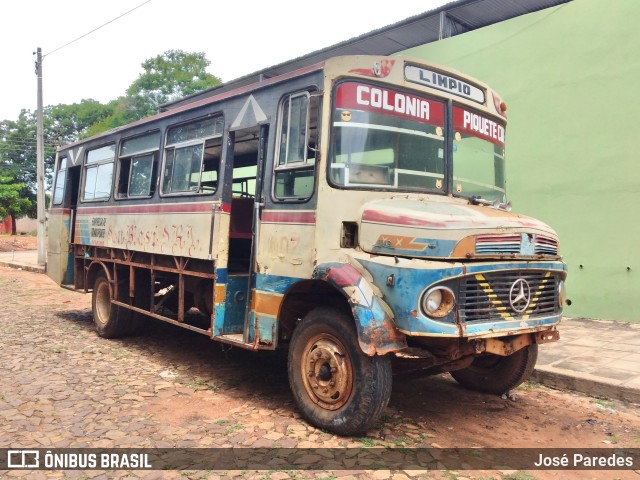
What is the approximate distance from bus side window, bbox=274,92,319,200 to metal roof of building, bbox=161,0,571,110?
753 centimetres

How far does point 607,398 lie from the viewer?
519cm

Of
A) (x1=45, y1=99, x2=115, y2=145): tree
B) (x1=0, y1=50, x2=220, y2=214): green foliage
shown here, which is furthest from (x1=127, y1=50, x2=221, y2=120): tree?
(x1=45, y1=99, x2=115, y2=145): tree

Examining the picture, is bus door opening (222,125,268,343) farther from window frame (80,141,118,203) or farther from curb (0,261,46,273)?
curb (0,261,46,273)

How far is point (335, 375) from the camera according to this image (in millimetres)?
4074

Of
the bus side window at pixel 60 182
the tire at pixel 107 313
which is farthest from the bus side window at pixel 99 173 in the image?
the tire at pixel 107 313

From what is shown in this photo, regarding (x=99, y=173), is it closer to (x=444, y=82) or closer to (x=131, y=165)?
(x=131, y=165)

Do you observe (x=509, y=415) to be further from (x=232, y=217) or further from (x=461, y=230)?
(x=232, y=217)

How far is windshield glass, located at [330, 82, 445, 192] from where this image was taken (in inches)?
166

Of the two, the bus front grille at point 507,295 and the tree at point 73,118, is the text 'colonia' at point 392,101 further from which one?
the tree at point 73,118

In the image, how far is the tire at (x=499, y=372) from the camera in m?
4.95

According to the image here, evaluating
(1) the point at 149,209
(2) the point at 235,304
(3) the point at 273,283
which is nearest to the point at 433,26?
(1) the point at 149,209

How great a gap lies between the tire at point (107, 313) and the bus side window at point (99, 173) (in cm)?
127

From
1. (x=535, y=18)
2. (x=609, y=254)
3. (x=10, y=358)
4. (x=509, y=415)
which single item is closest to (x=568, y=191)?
(x=609, y=254)

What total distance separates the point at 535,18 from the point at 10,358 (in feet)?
32.6
